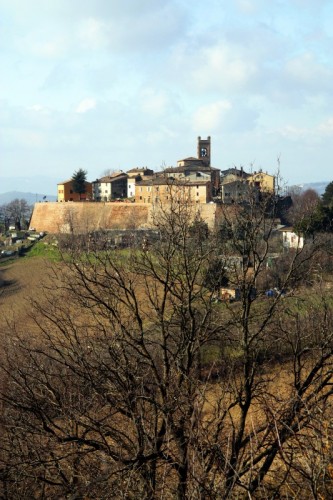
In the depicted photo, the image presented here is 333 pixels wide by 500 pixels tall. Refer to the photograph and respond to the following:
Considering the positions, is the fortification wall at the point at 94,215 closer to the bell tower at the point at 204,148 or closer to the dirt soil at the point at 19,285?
the dirt soil at the point at 19,285

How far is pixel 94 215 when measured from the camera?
4134cm

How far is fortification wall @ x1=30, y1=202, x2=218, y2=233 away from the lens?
3828 centimetres

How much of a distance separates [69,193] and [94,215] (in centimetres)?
740

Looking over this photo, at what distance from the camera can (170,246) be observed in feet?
21.4

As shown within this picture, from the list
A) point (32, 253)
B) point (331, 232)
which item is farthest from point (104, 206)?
point (331, 232)

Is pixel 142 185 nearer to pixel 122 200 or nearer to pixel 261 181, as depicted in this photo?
pixel 122 200

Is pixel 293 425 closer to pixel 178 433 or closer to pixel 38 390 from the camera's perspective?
pixel 178 433

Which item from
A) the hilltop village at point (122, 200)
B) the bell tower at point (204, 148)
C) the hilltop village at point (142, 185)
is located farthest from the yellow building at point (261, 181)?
the bell tower at point (204, 148)

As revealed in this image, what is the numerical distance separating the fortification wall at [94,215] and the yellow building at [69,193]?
275cm

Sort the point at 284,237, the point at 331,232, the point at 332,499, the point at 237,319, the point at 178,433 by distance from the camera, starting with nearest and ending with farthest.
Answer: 1. the point at 332,499
2. the point at 178,433
3. the point at 237,319
4. the point at 331,232
5. the point at 284,237

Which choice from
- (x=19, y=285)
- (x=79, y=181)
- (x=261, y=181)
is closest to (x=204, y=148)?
(x=79, y=181)

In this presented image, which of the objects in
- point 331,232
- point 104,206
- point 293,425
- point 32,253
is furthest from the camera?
point 104,206

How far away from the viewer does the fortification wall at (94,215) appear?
3828cm

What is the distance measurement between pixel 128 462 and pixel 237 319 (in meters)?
2.14
